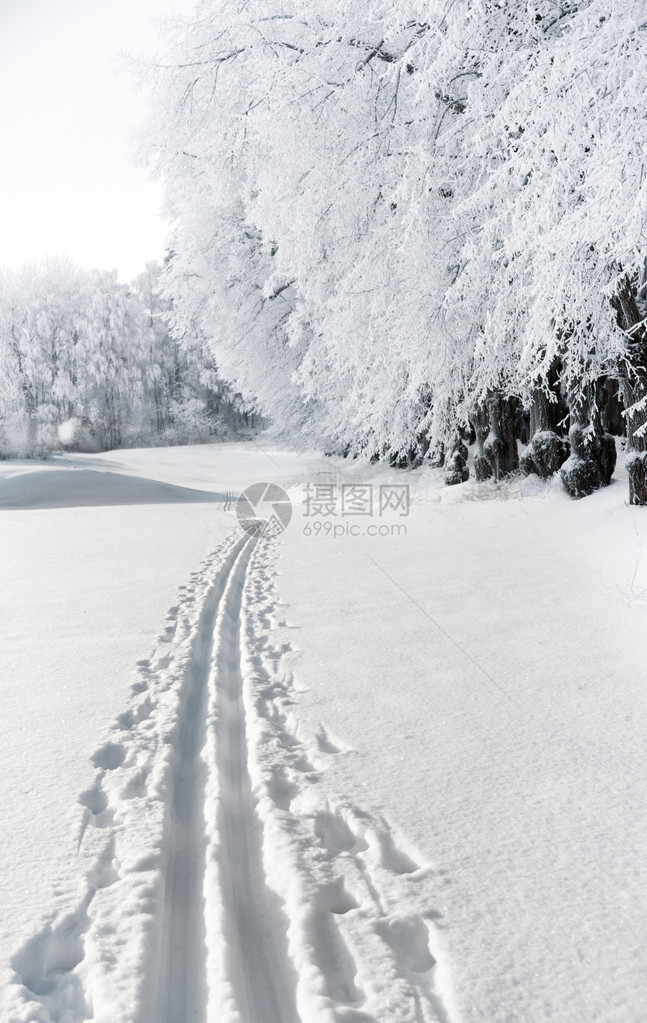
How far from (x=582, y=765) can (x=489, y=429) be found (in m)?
10.7

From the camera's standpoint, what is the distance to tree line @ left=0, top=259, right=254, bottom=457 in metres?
46.0

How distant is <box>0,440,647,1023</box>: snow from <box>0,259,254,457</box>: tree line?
39.3 m

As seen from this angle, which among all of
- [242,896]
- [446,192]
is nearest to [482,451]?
[446,192]

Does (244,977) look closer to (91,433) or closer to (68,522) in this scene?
(68,522)

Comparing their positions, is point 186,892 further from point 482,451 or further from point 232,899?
point 482,451

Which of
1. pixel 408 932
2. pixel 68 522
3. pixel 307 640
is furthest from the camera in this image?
pixel 68 522

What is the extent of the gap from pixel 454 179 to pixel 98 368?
44194mm

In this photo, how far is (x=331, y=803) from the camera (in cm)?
267

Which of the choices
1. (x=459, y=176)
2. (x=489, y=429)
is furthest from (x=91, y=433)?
(x=459, y=176)

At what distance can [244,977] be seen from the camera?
1.85 m

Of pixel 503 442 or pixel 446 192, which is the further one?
pixel 503 442

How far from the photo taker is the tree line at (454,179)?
4.57 m

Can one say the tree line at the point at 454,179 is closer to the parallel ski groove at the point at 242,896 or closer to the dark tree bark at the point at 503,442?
the dark tree bark at the point at 503,442

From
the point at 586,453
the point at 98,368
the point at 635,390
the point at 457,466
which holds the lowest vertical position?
the point at 457,466
